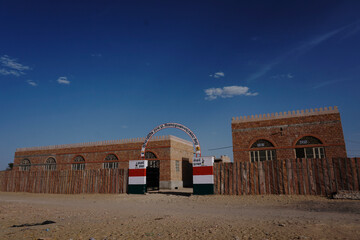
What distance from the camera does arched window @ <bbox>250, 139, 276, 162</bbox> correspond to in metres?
19.0

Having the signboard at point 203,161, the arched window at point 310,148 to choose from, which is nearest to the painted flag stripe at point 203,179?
the signboard at point 203,161

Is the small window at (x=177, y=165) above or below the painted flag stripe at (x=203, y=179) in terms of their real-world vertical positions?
above

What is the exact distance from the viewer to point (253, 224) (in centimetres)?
628

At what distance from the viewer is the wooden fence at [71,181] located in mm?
17527

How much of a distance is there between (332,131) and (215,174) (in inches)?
390

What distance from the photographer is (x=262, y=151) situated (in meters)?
19.2

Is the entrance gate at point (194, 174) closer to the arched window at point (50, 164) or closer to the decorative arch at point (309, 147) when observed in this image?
the decorative arch at point (309, 147)

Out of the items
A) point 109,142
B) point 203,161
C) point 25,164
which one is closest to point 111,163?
point 109,142

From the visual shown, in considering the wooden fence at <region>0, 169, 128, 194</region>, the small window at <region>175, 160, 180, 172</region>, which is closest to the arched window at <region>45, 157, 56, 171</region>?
the wooden fence at <region>0, 169, 128, 194</region>

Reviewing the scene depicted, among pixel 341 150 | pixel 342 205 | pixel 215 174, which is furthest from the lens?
pixel 341 150

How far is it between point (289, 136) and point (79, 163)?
22.5 meters

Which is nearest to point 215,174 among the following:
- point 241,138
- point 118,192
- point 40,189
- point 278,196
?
point 278,196

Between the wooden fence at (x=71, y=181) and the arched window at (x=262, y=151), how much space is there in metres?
10.2

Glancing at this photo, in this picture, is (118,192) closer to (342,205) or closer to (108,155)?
(108,155)
